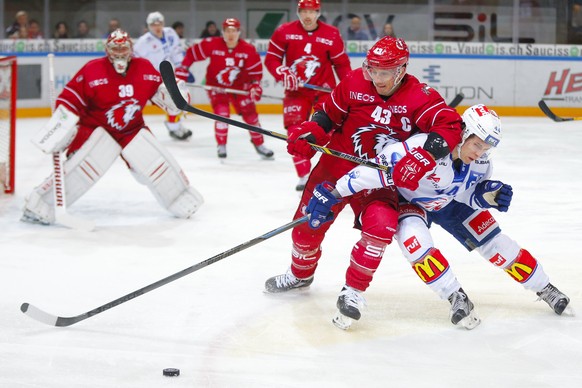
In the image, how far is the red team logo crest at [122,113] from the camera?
504 centimetres

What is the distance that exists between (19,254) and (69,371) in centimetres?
→ 167

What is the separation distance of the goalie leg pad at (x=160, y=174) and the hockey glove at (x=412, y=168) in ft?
7.26

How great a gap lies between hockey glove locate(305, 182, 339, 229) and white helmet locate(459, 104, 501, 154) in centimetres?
48

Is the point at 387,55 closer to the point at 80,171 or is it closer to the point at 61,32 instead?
the point at 80,171

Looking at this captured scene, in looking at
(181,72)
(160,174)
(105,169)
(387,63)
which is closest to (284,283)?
(387,63)

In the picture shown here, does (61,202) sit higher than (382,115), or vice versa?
(382,115)

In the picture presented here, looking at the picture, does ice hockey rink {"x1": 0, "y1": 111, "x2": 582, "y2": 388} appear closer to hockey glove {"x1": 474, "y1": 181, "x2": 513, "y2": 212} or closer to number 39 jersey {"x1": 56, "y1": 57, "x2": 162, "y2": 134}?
hockey glove {"x1": 474, "y1": 181, "x2": 513, "y2": 212}

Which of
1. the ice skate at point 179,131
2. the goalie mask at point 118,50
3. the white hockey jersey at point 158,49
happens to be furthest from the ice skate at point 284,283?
the white hockey jersey at point 158,49

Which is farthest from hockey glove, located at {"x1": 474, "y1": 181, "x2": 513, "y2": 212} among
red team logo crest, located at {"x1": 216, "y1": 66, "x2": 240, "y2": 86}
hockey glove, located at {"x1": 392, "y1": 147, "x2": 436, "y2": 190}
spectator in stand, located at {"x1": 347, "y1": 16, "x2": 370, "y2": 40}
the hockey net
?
spectator in stand, located at {"x1": 347, "y1": 16, "x2": 370, "y2": 40}

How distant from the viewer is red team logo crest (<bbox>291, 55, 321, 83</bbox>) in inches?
245

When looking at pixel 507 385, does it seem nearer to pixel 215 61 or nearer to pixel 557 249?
pixel 557 249

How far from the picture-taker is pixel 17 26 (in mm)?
10047

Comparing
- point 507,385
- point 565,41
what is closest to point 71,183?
point 507,385

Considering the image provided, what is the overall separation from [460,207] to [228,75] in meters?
4.44
